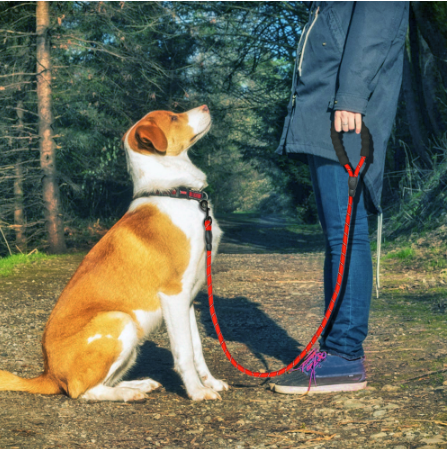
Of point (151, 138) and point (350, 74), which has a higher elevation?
point (350, 74)

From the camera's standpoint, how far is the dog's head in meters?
3.55

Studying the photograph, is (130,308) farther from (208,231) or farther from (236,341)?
(236,341)

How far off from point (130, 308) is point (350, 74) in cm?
186

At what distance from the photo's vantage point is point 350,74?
2.92 metres

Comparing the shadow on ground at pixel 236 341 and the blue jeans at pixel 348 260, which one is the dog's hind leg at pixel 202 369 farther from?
the blue jeans at pixel 348 260

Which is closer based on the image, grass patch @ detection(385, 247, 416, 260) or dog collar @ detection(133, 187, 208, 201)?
dog collar @ detection(133, 187, 208, 201)

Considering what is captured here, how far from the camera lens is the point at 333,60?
3078 millimetres

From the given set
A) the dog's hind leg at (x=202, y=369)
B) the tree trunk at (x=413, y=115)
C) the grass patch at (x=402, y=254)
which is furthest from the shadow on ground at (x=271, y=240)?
the dog's hind leg at (x=202, y=369)

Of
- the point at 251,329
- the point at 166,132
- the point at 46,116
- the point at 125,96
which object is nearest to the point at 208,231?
the point at 166,132

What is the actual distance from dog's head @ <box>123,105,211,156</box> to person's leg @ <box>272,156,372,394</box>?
3.29ft

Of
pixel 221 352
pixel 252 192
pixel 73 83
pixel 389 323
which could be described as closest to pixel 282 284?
pixel 389 323

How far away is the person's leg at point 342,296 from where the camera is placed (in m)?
3.13

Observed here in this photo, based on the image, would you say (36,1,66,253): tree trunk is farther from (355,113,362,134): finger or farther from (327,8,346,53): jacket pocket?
(355,113,362,134): finger

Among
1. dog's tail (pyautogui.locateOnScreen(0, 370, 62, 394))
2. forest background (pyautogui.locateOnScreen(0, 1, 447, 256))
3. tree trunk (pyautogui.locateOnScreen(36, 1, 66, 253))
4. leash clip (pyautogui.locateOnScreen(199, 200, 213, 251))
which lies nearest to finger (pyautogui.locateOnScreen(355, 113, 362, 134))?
leash clip (pyautogui.locateOnScreen(199, 200, 213, 251))
